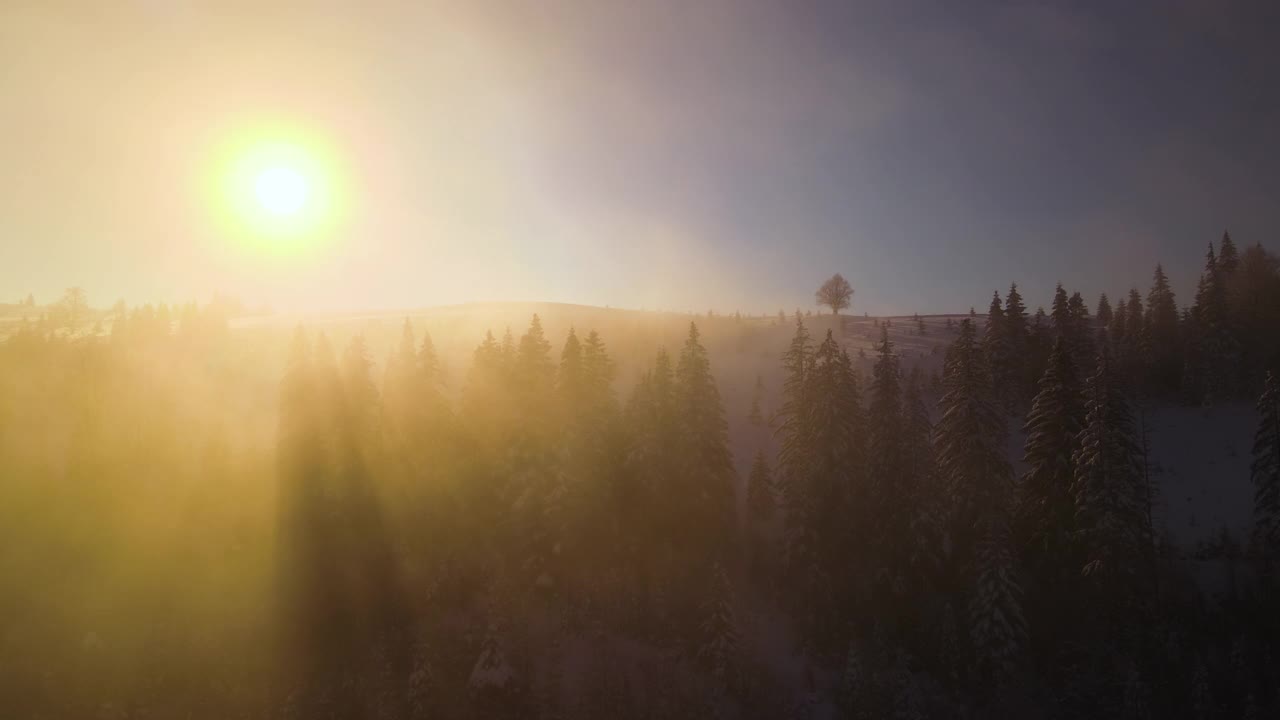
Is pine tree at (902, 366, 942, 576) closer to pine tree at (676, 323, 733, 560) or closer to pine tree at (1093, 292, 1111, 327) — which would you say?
pine tree at (676, 323, 733, 560)

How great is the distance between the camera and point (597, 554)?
4056 centimetres

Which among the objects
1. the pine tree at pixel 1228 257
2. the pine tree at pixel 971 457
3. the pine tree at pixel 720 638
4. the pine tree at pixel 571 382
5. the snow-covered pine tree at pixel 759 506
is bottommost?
the pine tree at pixel 720 638

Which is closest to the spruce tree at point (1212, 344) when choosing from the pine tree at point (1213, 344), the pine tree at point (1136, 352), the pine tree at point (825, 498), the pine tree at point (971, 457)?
the pine tree at point (1213, 344)

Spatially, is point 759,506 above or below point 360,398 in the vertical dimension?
below

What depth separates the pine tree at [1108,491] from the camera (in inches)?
1304

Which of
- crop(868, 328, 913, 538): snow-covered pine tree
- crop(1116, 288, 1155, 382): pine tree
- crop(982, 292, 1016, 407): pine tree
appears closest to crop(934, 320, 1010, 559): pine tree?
crop(868, 328, 913, 538): snow-covered pine tree

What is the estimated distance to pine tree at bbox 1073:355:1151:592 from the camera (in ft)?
109

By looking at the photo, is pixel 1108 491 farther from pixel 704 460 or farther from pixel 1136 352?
pixel 1136 352

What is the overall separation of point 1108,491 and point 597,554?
97.1 feet

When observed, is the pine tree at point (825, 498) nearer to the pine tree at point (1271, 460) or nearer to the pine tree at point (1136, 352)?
the pine tree at point (1271, 460)

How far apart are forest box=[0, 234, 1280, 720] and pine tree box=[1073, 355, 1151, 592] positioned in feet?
0.51

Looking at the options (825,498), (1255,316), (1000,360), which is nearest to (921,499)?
(825,498)

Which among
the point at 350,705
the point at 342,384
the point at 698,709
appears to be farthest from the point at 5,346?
the point at 698,709

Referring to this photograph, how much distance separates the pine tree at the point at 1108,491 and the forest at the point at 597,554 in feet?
0.51
